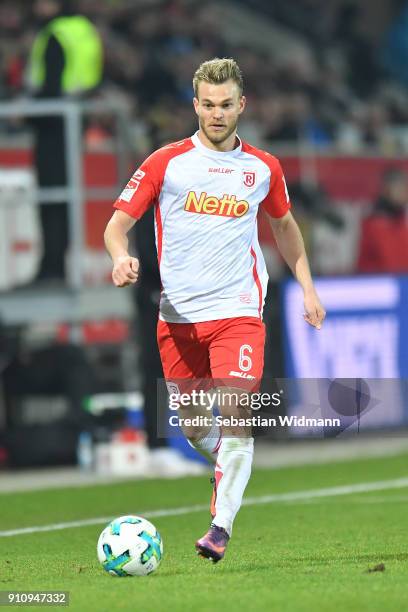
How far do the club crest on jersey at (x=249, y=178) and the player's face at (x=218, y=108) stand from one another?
21 cm

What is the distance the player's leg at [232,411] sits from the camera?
7473 millimetres

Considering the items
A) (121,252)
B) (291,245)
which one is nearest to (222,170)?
(291,245)

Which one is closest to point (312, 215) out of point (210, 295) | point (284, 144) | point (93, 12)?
point (284, 144)

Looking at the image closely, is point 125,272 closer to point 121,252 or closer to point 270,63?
point 121,252

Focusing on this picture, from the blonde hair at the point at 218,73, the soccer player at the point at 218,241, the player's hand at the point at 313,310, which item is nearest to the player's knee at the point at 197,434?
the soccer player at the point at 218,241

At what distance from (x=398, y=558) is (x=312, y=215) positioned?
31.2 ft

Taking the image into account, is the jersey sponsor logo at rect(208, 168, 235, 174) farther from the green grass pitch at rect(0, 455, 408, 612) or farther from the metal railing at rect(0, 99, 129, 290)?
the metal railing at rect(0, 99, 129, 290)

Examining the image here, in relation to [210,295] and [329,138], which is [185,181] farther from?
[329,138]

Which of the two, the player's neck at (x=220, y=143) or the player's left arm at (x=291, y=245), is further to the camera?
the player's left arm at (x=291, y=245)

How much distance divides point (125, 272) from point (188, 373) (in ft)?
3.98

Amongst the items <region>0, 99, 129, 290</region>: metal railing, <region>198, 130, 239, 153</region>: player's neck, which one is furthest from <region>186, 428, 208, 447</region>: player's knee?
<region>0, 99, 129, 290</region>: metal railing

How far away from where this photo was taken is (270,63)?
80.5 ft

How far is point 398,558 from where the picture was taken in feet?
25.7

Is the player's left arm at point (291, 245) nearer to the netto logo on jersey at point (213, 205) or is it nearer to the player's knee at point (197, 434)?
the netto logo on jersey at point (213, 205)
